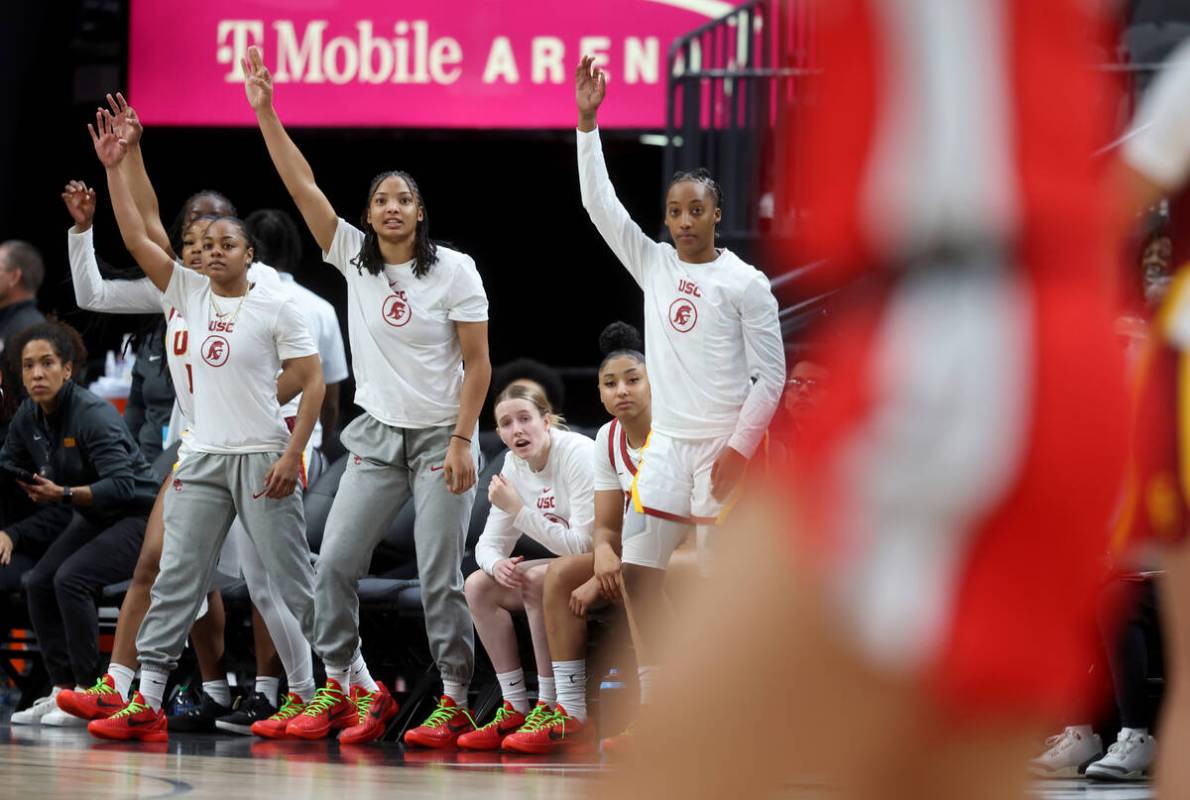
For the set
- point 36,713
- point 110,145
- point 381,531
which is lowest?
point 36,713

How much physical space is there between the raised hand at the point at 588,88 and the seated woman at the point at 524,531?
123 centimetres

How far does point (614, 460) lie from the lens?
5742 mm

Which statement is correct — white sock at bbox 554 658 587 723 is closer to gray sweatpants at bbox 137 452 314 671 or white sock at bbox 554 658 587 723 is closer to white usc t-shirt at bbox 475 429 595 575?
white usc t-shirt at bbox 475 429 595 575

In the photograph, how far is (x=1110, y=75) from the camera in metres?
7.22

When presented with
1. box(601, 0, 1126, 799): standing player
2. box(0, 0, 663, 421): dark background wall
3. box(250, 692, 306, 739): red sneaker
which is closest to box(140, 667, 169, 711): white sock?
box(250, 692, 306, 739): red sneaker

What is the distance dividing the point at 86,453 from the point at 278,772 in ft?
7.64

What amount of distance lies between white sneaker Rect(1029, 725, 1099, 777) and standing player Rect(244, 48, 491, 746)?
6.42 ft

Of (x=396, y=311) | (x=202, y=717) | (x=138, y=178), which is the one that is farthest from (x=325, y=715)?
(x=138, y=178)

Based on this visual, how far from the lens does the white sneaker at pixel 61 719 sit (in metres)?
6.25

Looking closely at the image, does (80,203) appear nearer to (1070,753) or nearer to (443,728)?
(443,728)

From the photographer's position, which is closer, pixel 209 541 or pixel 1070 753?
pixel 1070 753

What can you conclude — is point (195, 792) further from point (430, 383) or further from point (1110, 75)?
point (1110, 75)

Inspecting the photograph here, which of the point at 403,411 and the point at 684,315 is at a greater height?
the point at 684,315

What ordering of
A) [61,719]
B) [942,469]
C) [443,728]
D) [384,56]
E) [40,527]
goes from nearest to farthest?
[942,469] → [443,728] → [61,719] → [40,527] → [384,56]
